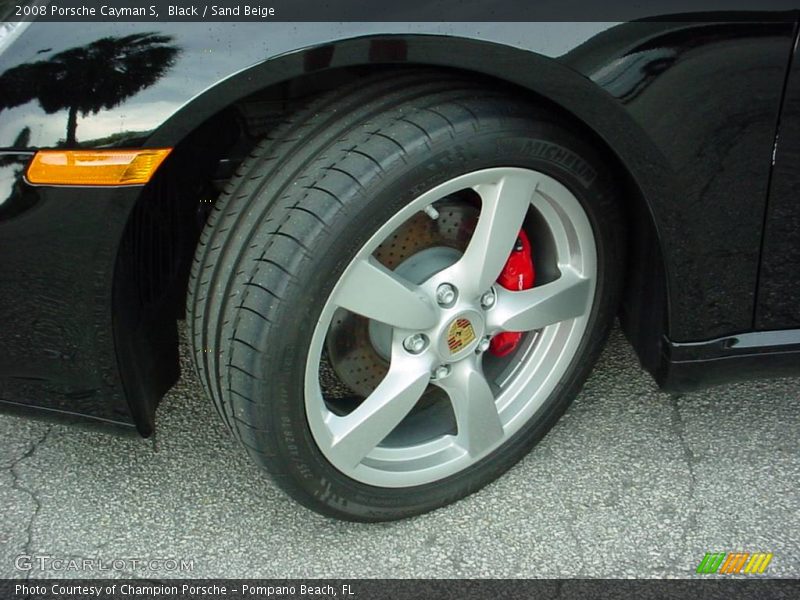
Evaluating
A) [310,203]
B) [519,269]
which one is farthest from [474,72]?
[519,269]

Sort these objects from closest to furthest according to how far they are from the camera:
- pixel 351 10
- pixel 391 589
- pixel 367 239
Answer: pixel 351 10 < pixel 367 239 < pixel 391 589

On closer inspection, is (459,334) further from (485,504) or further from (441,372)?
(485,504)

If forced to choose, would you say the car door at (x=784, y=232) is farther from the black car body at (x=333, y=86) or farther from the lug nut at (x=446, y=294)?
the lug nut at (x=446, y=294)

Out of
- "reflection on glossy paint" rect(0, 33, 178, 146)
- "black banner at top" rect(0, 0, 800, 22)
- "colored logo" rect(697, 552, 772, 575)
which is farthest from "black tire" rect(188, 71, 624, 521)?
"colored logo" rect(697, 552, 772, 575)

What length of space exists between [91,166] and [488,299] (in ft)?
2.78

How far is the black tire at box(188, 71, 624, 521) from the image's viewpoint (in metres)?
1.55

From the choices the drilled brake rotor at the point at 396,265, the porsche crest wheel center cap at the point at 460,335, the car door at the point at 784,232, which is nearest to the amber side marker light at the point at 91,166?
the drilled brake rotor at the point at 396,265

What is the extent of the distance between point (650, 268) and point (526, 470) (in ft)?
1.95

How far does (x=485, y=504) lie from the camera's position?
6.64 ft

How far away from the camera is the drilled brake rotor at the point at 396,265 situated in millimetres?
1837

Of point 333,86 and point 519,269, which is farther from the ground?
point 333,86

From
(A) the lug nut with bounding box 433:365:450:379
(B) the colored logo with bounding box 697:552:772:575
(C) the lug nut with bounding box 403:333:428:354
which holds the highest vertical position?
(C) the lug nut with bounding box 403:333:428:354

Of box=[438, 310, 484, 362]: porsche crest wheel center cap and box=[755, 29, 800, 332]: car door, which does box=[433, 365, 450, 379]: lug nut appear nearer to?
box=[438, 310, 484, 362]: porsche crest wheel center cap

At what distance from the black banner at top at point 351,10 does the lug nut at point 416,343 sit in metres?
0.64
